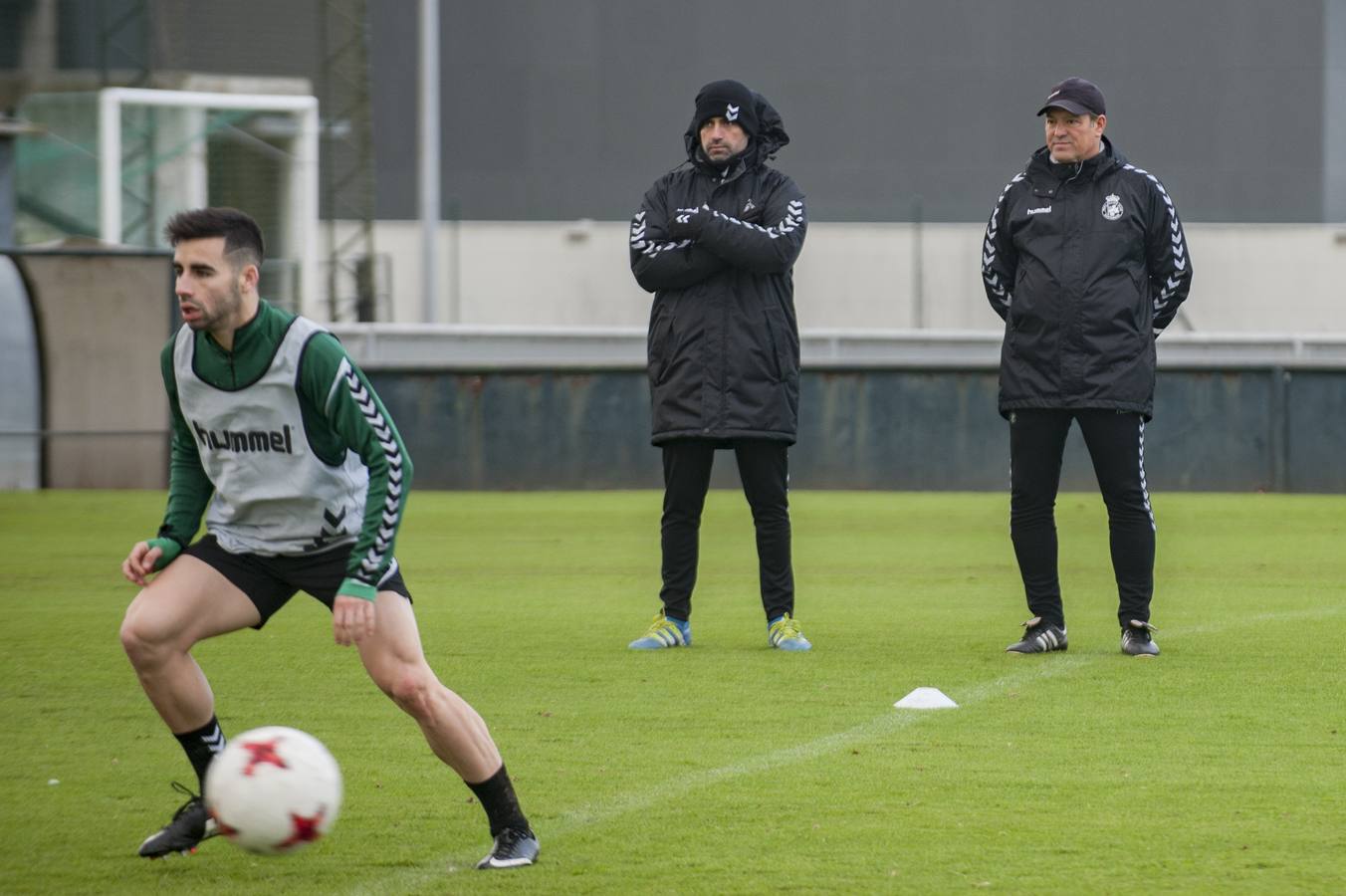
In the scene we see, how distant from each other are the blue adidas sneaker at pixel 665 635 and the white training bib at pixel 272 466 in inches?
143

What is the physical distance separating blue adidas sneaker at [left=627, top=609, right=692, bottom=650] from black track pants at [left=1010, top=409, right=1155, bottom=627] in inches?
56.7

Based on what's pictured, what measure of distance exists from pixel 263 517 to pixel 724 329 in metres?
3.61

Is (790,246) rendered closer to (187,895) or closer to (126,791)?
(126,791)

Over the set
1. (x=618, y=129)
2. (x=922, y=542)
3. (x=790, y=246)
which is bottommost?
(x=922, y=542)

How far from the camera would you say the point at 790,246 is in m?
8.64

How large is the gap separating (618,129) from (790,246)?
2650cm

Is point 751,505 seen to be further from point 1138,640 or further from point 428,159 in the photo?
point 428,159

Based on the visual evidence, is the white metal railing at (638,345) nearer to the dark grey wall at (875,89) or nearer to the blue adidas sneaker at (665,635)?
the dark grey wall at (875,89)

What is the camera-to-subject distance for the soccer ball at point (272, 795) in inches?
187

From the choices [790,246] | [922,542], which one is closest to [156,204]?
[922,542]

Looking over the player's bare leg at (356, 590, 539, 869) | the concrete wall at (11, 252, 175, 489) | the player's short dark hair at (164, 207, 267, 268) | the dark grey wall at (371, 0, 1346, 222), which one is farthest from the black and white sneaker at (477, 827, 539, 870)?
the dark grey wall at (371, 0, 1346, 222)

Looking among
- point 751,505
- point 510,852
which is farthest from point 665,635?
point 510,852

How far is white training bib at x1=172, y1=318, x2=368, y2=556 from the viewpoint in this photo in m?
5.31

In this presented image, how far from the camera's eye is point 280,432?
533cm
